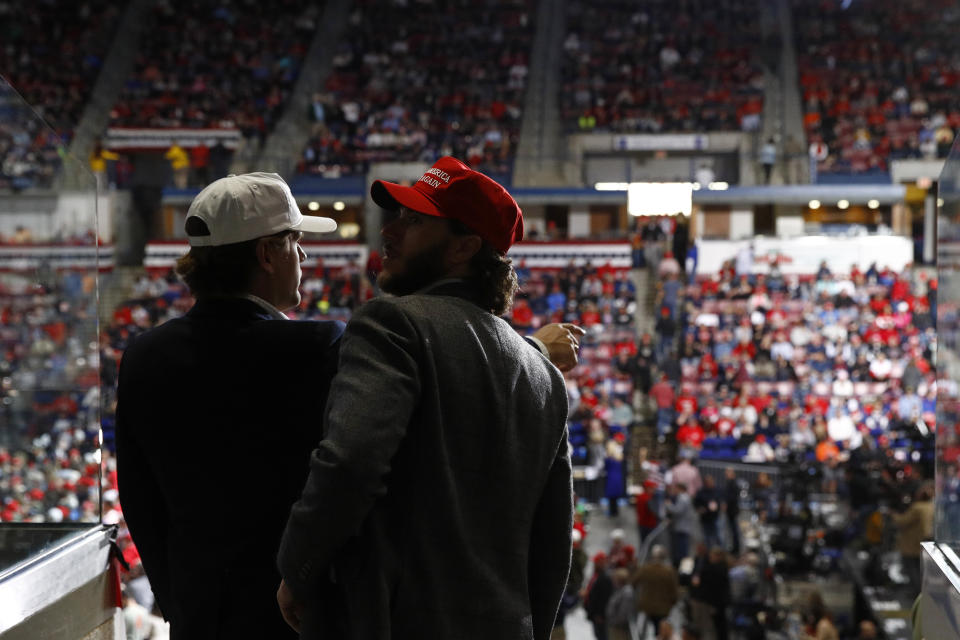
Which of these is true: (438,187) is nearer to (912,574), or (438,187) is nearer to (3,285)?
(3,285)

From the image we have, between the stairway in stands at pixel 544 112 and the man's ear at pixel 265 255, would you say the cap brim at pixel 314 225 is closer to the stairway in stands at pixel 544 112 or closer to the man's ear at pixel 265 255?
the man's ear at pixel 265 255

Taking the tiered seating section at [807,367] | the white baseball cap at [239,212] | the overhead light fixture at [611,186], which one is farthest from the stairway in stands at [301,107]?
the white baseball cap at [239,212]

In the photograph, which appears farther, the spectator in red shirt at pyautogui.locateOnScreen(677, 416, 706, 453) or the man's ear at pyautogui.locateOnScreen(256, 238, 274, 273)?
the spectator in red shirt at pyautogui.locateOnScreen(677, 416, 706, 453)

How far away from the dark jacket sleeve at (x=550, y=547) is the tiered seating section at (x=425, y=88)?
16358 millimetres

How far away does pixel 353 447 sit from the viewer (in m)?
1.34

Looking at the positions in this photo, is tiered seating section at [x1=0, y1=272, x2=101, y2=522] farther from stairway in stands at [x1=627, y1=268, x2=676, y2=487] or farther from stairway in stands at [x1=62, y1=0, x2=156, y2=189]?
stairway in stands at [x1=62, y1=0, x2=156, y2=189]

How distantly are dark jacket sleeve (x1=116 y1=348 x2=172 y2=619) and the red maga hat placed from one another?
466 millimetres

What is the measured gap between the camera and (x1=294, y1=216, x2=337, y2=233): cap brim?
1695 mm

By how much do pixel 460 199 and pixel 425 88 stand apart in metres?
20.1

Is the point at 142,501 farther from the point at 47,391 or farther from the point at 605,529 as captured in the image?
the point at 605,529

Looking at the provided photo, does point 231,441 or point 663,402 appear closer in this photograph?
point 231,441

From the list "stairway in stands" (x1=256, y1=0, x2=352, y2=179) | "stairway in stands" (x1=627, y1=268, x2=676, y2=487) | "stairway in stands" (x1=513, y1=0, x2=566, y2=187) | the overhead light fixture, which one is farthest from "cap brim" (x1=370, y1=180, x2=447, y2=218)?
the overhead light fixture

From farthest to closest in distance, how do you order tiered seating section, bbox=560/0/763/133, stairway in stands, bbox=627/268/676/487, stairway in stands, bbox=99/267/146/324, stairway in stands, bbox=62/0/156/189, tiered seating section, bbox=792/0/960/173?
stairway in stands, bbox=62/0/156/189
tiered seating section, bbox=560/0/763/133
tiered seating section, bbox=792/0/960/173
stairway in stands, bbox=99/267/146/324
stairway in stands, bbox=627/268/676/487

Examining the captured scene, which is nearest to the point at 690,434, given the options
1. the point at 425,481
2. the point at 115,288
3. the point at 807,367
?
the point at 807,367
